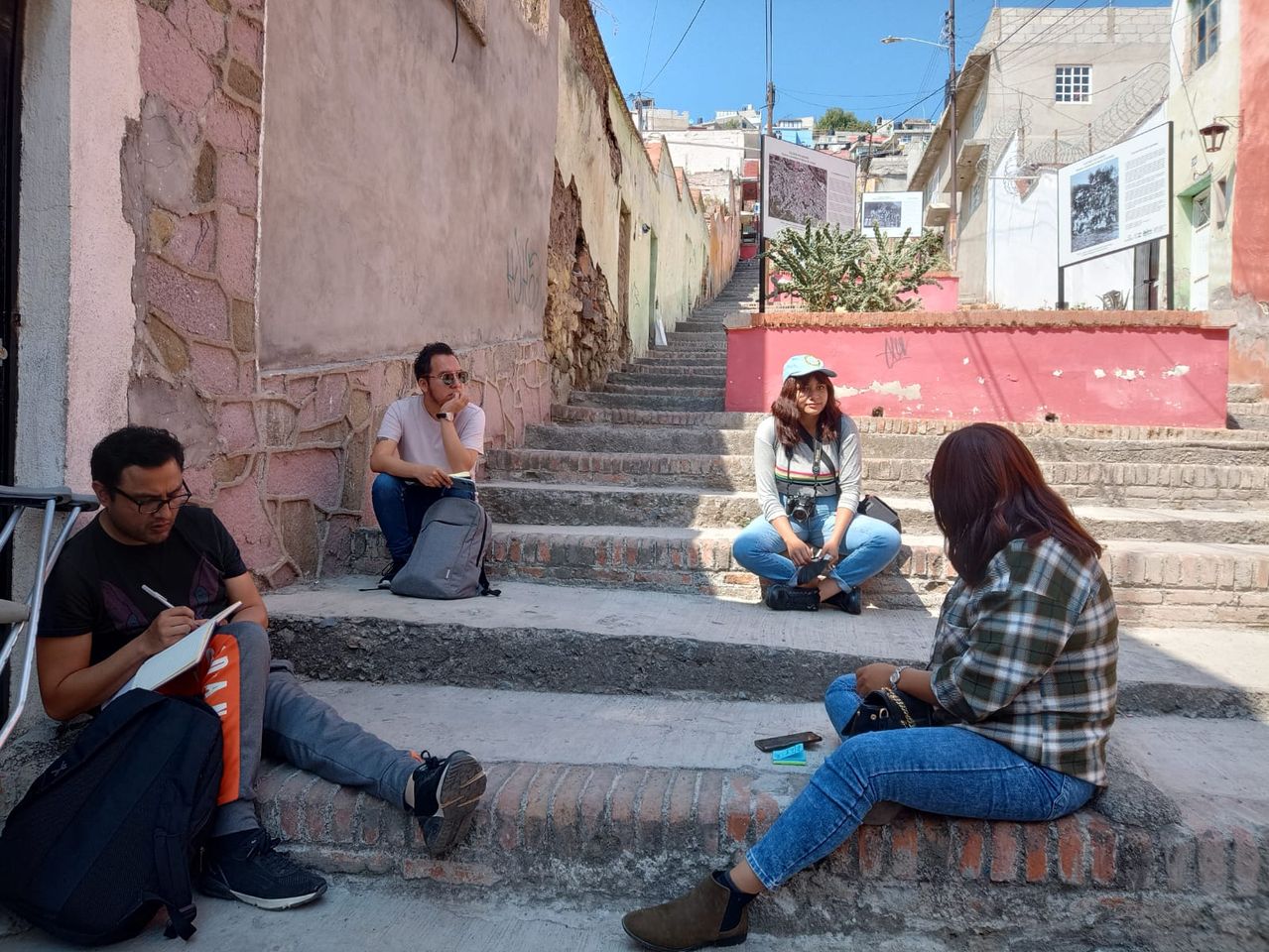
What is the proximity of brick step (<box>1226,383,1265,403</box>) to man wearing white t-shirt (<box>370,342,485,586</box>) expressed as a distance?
295 inches

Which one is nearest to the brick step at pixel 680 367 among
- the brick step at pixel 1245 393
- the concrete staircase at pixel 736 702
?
the concrete staircase at pixel 736 702

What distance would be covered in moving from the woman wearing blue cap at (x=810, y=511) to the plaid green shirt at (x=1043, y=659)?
188 centimetres

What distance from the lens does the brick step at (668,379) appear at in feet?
31.1

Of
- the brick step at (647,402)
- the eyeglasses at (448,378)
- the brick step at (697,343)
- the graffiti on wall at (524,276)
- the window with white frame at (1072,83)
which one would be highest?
the window with white frame at (1072,83)

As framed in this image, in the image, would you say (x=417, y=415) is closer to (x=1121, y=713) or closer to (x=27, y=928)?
(x=27, y=928)

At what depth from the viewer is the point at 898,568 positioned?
428cm

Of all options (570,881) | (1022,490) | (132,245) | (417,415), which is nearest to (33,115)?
(132,245)

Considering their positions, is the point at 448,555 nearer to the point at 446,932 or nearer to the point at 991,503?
the point at 446,932

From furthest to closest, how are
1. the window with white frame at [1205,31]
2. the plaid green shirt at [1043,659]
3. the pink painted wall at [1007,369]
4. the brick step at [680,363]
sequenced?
the window with white frame at [1205,31]
the brick step at [680,363]
the pink painted wall at [1007,369]
the plaid green shirt at [1043,659]

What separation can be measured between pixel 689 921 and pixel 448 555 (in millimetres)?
2171

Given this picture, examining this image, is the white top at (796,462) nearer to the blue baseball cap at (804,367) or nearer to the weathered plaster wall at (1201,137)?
the blue baseball cap at (804,367)

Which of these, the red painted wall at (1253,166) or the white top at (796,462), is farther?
the red painted wall at (1253,166)

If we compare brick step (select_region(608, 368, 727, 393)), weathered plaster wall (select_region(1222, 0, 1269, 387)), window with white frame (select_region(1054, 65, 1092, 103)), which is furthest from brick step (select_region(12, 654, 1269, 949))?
window with white frame (select_region(1054, 65, 1092, 103))

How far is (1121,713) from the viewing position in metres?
3.20
